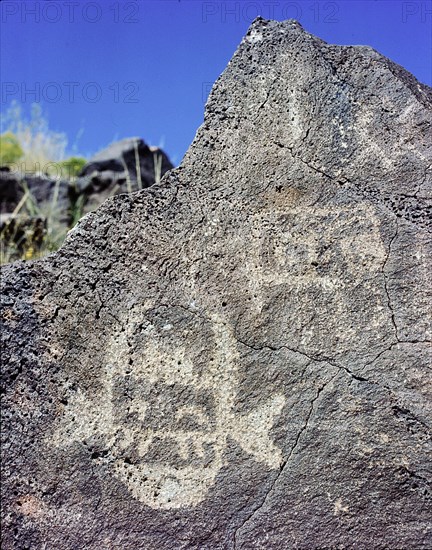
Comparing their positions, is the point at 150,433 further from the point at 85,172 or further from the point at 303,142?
the point at 85,172

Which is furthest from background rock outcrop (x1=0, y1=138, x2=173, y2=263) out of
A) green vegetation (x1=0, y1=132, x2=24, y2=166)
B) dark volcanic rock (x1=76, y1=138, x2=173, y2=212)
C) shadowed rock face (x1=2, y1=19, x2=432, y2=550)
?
shadowed rock face (x1=2, y1=19, x2=432, y2=550)

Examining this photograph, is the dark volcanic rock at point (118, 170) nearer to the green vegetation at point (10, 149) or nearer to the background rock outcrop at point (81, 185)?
the background rock outcrop at point (81, 185)

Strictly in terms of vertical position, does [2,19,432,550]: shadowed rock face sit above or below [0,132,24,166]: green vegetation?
below

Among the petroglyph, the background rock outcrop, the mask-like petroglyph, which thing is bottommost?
the mask-like petroglyph

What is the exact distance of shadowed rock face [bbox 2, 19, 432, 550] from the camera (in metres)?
1.67

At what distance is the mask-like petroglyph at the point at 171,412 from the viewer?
1.68 m

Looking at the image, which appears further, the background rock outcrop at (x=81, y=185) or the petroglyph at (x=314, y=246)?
the background rock outcrop at (x=81, y=185)

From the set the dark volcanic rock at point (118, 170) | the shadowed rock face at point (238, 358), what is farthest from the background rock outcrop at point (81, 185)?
the shadowed rock face at point (238, 358)

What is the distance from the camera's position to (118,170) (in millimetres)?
5781

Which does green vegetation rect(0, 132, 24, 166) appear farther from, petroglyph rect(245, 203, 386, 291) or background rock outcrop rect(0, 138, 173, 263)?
petroglyph rect(245, 203, 386, 291)

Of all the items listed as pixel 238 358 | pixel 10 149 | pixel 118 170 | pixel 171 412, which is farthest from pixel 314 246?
pixel 10 149

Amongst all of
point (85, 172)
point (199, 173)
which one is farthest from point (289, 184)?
point (85, 172)

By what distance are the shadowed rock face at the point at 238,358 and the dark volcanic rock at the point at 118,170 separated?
3.77m

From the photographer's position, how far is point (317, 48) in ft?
6.31
